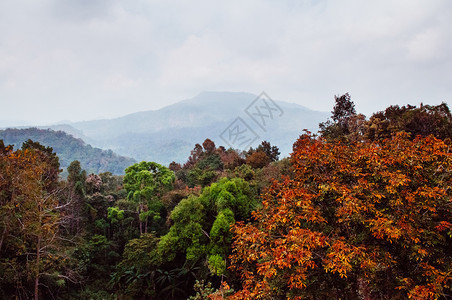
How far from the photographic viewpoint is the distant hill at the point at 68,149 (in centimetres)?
10038

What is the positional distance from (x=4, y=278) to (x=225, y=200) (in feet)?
25.4

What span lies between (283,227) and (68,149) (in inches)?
4659

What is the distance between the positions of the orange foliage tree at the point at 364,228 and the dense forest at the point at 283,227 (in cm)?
2

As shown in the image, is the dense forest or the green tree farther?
the green tree

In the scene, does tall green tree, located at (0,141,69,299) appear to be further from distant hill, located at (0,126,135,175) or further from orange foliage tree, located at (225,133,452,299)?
distant hill, located at (0,126,135,175)

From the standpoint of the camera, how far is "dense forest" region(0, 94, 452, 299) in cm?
432

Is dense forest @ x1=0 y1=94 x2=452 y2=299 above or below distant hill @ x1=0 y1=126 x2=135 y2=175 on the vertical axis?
below

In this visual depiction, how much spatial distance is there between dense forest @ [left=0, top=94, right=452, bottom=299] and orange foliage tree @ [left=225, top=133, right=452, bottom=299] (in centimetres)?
2

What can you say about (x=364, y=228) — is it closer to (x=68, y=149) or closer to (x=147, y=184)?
(x=147, y=184)

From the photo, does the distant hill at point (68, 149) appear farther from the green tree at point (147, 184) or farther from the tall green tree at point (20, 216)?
the tall green tree at point (20, 216)

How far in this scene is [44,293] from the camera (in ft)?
36.9

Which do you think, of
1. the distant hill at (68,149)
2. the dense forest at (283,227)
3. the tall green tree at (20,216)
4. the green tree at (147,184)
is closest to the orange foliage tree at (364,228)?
the dense forest at (283,227)

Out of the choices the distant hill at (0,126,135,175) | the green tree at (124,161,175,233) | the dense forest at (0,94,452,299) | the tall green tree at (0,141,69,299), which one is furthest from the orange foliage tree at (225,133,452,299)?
the distant hill at (0,126,135,175)

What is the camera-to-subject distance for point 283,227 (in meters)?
5.50
